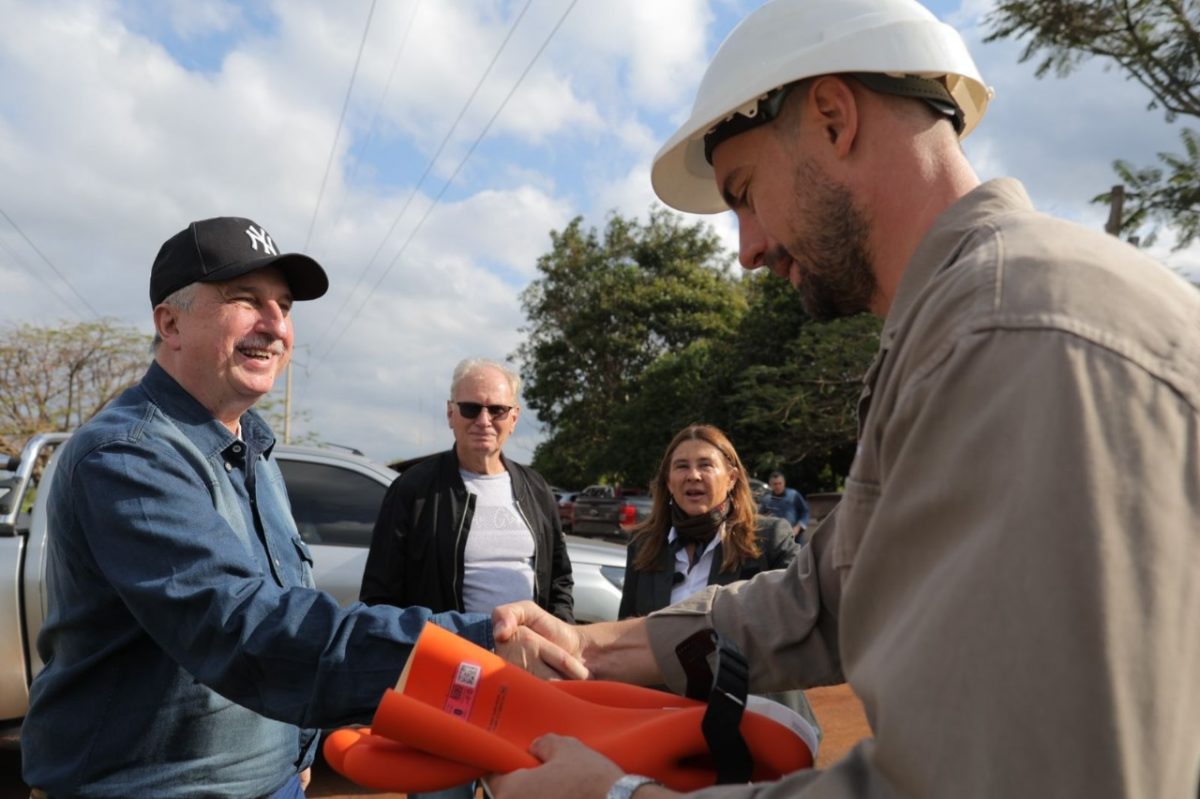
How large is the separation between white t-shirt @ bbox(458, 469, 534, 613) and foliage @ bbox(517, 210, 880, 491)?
2054 centimetres

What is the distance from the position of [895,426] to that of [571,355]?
3353cm

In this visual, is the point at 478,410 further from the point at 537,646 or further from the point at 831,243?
the point at 831,243

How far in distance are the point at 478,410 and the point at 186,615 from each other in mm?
2785

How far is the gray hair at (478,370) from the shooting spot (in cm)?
480

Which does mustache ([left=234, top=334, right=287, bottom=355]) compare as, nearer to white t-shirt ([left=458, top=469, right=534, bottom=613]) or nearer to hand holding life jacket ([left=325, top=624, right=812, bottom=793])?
hand holding life jacket ([left=325, top=624, right=812, bottom=793])

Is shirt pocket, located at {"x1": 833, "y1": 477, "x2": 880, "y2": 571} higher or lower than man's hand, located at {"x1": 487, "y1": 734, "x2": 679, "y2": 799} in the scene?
higher

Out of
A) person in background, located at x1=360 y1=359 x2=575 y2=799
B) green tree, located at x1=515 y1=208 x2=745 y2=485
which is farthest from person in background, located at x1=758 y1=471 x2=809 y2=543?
green tree, located at x1=515 y1=208 x2=745 y2=485

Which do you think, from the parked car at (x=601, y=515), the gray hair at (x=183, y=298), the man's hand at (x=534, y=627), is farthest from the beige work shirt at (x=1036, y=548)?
the parked car at (x=601, y=515)

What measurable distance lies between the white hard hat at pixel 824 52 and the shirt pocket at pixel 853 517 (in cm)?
70

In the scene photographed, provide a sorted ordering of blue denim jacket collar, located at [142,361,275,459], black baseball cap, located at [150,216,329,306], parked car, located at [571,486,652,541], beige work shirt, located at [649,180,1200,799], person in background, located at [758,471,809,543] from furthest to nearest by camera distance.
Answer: parked car, located at [571,486,652,541] < person in background, located at [758,471,809,543] < black baseball cap, located at [150,216,329,306] < blue denim jacket collar, located at [142,361,275,459] < beige work shirt, located at [649,180,1200,799]

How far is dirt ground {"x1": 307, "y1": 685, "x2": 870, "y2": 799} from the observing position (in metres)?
5.49

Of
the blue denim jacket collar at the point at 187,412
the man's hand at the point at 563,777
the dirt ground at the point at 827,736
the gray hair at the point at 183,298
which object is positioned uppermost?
the gray hair at the point at 183,298

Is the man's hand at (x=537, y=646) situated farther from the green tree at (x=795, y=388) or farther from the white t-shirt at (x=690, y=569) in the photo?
the green tree at (x=795, y=388)

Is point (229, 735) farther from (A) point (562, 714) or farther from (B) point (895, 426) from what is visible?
(B) point (895, 426)
